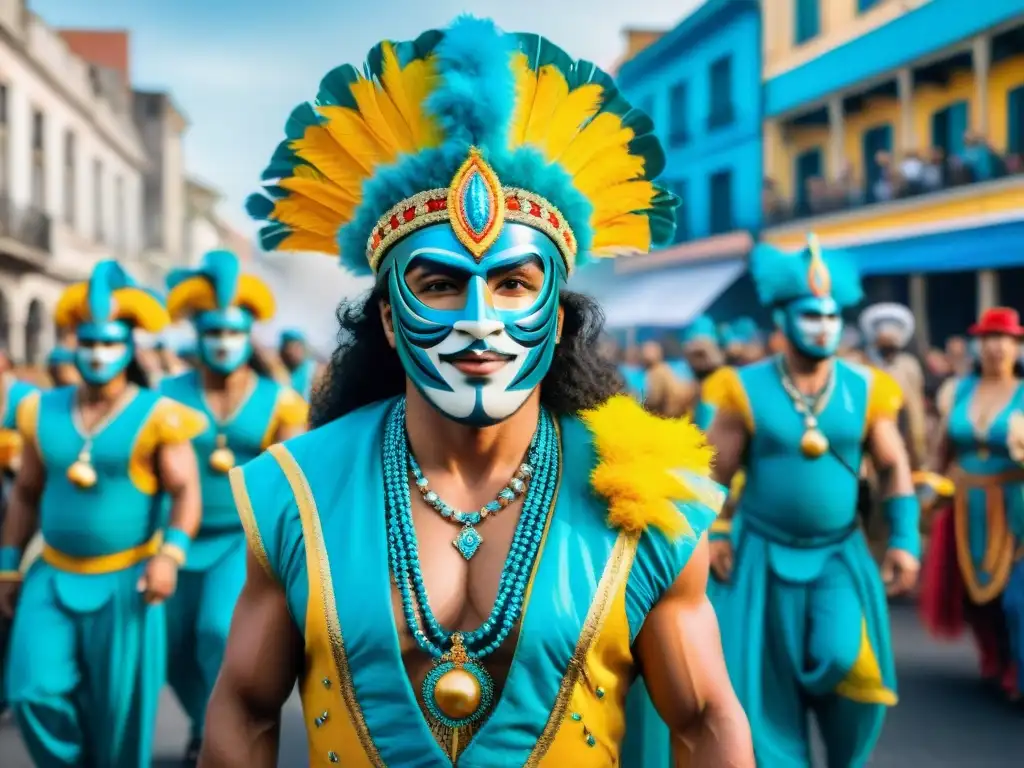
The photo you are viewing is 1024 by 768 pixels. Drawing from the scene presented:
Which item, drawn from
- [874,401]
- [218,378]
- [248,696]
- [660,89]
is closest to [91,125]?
[660,89]

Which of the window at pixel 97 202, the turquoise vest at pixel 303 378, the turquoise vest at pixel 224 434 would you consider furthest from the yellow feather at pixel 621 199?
the window at pixel 97 202

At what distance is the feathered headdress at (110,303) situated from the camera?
5.03 m

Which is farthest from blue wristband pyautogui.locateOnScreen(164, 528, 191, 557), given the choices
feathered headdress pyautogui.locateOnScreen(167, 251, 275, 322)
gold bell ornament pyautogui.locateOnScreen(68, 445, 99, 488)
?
feathered headdress pyautogui.locateOnScreen(167, 251, 275, 322)

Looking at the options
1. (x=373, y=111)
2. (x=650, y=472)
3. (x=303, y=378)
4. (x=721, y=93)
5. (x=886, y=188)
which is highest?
(x=721, y=93)

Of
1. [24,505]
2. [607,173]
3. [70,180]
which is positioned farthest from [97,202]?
[607,173]

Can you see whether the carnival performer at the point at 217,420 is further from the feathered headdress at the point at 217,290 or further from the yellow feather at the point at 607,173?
the yellow feather at the point at 607,173

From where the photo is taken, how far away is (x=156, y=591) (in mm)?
4746

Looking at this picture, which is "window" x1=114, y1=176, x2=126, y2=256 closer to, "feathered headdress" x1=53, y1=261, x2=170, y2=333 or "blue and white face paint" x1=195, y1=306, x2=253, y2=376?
"blue and white face paint" x1=195, y1=306, x2=253, y2=376

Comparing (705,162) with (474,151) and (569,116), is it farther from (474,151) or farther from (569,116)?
(474,151)

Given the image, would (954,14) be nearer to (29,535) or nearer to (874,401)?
(874,401)

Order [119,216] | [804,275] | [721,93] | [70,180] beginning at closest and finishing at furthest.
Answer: [804,275] → [721,93] → [70,180] → [119,216]

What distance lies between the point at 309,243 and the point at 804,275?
311cm

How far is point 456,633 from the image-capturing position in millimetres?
2184

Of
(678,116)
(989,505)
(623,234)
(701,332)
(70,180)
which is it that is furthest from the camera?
(70,180)
